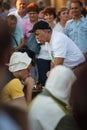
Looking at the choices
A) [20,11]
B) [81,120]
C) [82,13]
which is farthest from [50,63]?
[81,120]

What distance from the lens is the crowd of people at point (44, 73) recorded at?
6.23 feet

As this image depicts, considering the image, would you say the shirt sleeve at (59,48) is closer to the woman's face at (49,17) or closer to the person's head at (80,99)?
the woman's face at (49,17)

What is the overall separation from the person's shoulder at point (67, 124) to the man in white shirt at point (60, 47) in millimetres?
3659

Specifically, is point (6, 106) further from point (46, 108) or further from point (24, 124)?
point (46, 108)

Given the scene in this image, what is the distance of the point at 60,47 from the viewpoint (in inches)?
265

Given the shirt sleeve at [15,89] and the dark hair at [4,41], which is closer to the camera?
the dark hair at [4,41]

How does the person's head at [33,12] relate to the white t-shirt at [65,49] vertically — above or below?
below

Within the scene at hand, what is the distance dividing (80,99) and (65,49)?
15.4 feet

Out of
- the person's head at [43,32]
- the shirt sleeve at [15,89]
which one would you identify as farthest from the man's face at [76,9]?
the shirt sleeve at [15,89]

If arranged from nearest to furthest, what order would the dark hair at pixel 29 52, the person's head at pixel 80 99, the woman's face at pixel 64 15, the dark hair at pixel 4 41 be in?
the dark hair at pixel 4 41 < the person's head at pixel 80 99 < the dark hair at pixel 29 52 < the woman's face at pixel 64 15

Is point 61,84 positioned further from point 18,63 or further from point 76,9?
point 76,9

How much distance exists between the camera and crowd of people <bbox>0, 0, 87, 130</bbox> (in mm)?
1900

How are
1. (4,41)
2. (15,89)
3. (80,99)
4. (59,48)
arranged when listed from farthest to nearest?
1. (59,48)
2. (15,89)
3. (80,99)
4. (4,41)

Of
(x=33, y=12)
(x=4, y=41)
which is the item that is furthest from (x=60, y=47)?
(x=4, y=41)
